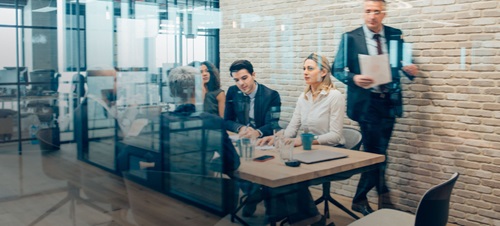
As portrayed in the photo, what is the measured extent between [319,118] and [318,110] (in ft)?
0.14

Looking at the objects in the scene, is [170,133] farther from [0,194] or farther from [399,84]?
[399,84]

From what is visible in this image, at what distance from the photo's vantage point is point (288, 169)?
2445 mm

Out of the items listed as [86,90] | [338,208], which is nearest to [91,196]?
[86,90]

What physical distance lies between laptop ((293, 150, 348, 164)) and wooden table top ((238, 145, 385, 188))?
0.02m

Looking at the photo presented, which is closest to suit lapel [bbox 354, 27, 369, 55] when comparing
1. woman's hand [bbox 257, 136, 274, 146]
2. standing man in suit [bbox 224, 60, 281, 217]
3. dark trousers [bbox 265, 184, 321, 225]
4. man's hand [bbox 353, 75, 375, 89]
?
man's hand [bbox 353, 75, 375, 89]

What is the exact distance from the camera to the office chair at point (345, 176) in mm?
2627

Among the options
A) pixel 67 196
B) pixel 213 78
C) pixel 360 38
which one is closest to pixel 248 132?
pixel 213 78

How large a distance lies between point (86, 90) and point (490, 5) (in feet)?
6.37

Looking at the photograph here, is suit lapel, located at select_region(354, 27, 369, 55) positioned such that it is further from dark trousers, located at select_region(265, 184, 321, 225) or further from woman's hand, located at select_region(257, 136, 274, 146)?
dark trousers, located at select_region(265, 184, 321, 225)

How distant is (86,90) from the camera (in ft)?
7.09

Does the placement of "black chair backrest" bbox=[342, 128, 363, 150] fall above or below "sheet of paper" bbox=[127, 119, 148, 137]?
below

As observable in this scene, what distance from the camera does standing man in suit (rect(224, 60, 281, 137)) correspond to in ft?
7.66

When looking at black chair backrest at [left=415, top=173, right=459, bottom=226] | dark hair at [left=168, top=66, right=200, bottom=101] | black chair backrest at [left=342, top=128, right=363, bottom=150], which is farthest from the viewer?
black chair backrest at [left=342, top=128, right=363, bottom=150]

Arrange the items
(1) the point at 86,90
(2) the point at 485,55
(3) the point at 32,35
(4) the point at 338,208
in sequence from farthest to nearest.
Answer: (4) the point at 338,208 < (2) the point at 485,55 < (1) the point at 86,90 < (3) the point at 32,35
